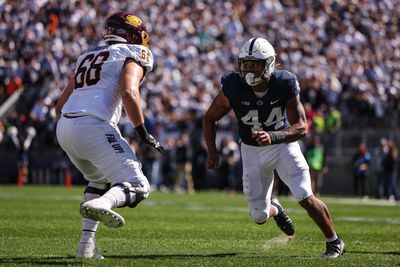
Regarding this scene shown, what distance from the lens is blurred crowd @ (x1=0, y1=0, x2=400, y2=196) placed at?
25.7 meters

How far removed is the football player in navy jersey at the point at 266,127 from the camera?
8.12 meters

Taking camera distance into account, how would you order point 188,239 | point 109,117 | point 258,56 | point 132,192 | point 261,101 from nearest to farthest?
point 132,192 < point 109,117 < point 258,56 < point 261,101 < point 188,239

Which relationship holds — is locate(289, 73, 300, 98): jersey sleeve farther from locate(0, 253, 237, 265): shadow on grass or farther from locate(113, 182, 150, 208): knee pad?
locate(113, 182, 150, 208): knee pad

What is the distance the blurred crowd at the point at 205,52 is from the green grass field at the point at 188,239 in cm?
1027

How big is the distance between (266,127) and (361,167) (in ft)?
52.8

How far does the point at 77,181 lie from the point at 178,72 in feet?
15.1

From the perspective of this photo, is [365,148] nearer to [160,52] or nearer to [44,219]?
[160,52]

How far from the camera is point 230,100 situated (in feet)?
27.5

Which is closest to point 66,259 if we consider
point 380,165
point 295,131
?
point 295,131

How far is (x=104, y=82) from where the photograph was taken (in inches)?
288

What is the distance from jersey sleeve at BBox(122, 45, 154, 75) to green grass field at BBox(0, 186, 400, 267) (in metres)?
1.62

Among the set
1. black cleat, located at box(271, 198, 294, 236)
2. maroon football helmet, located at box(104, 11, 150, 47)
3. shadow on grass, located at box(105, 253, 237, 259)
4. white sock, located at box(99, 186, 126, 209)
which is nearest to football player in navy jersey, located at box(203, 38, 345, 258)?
black cleat, located at box(271, 198, 294, 236)

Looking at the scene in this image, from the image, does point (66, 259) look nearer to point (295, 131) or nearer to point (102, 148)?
point (102, 148)

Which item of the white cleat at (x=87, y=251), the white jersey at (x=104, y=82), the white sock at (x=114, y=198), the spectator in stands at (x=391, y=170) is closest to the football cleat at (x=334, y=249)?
the white cleat at (x=87, y=251)
